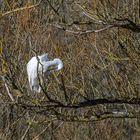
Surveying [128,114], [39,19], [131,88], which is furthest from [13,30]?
[128,114]

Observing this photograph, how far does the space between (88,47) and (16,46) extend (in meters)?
1.34

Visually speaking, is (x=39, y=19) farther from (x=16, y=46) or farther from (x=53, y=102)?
(x=53, y=102)

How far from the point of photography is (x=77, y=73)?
19.7 feet

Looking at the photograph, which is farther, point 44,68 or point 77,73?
point 77,73

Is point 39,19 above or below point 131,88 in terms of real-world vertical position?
below

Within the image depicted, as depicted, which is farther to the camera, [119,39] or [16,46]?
[16,46]

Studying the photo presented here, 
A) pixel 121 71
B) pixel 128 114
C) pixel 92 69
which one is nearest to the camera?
pixel 128 114

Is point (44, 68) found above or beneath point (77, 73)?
above

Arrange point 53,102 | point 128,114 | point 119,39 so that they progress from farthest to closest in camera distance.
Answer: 1. point 119,39
2. point 128,114
3. point 53,102

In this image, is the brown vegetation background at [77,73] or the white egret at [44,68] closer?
the brown vegetation background at [77,73]

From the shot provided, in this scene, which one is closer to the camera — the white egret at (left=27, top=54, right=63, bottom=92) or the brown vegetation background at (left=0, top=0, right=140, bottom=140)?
the brown vegetation background at (left=0, top=0, right=140, bottom=140)

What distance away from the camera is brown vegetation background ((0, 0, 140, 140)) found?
3564 mm

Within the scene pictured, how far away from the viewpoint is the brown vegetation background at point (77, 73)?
11.7ft

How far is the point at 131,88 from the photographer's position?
4.47 metres
